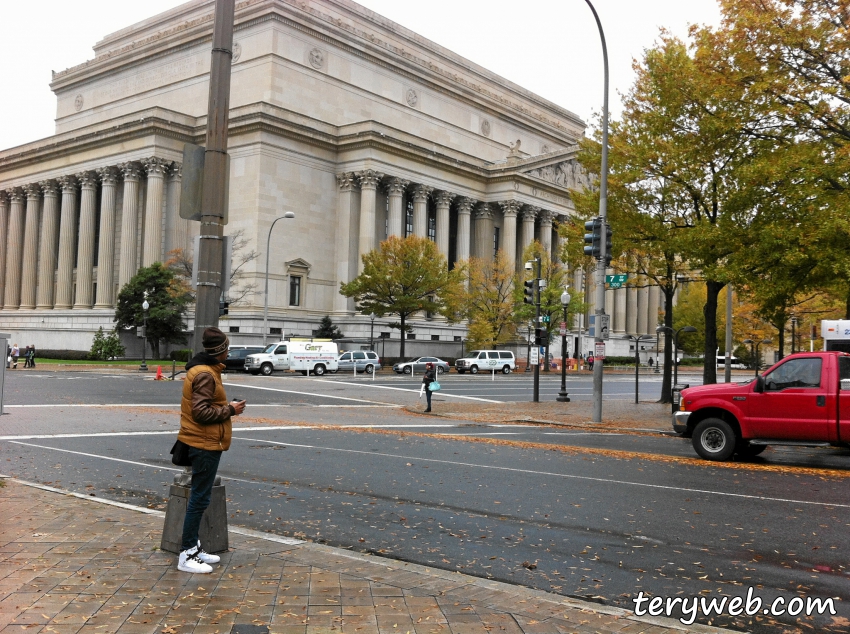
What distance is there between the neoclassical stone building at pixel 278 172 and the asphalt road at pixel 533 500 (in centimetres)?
4686

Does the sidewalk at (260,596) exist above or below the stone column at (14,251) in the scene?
below

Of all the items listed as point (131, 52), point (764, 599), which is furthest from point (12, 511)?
point (131, 52)

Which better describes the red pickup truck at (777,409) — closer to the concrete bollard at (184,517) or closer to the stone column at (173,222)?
the concrete bollard at (184,517)

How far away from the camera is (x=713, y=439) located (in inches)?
589

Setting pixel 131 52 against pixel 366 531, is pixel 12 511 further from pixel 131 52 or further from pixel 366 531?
pixel 131 52

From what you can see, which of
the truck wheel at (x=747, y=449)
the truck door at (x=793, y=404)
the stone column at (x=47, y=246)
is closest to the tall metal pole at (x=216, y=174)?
the truck door at (x=793, y=404)

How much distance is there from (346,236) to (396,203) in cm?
534

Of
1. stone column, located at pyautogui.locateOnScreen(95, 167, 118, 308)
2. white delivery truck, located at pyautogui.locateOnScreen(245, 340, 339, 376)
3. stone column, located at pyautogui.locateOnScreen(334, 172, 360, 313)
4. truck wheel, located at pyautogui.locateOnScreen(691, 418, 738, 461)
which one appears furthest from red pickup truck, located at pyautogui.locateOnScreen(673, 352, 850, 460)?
stone column, located at pyautogui.locateOnScreen(95, 167, 118, 308)

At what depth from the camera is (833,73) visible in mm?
20422

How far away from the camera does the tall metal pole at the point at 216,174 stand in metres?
7.61

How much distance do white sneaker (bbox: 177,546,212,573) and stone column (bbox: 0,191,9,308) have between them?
82383mm

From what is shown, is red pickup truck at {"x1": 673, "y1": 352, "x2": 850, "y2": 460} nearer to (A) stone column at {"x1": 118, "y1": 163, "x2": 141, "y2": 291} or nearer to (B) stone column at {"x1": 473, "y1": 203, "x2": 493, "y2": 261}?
(A) stone column at {"x1": 118, "y1": 163, "x2": 141, "y2": 291}

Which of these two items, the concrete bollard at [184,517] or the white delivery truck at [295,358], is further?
the white delivery truck at [295,358]

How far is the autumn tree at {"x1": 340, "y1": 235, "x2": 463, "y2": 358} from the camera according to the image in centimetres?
5966
